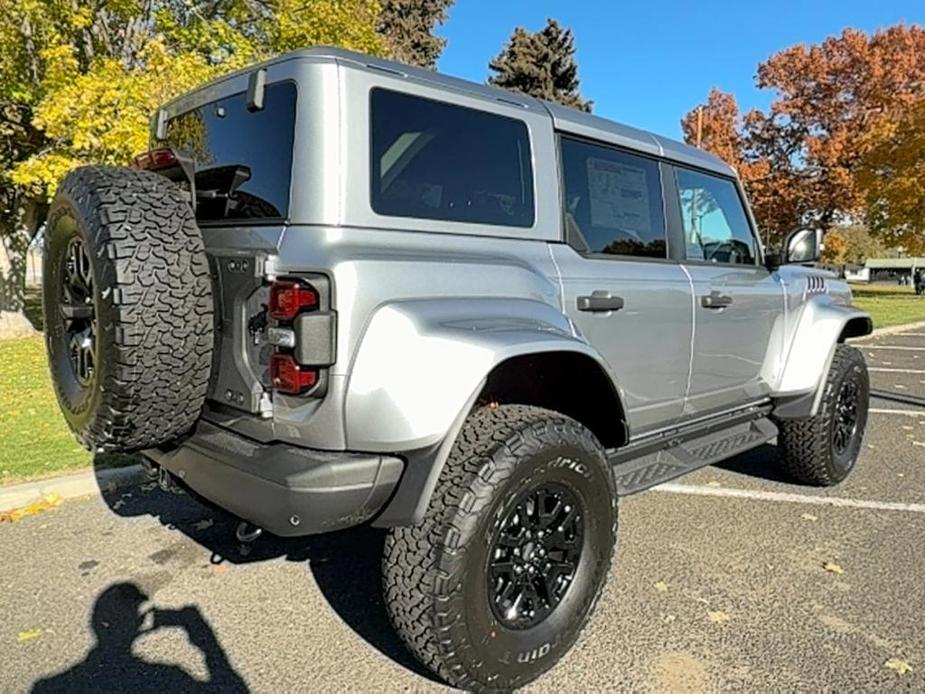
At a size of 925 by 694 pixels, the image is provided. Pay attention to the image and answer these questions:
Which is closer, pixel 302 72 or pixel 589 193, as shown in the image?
pixel 302 72

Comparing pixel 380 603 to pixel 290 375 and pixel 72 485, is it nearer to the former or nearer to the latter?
pixel 290 375

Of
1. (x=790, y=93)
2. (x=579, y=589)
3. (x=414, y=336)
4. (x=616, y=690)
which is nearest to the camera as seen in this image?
(x=414, y=336)

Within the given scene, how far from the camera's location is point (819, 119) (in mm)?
34125

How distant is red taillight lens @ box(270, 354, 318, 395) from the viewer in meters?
2.11

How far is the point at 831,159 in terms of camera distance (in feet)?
108

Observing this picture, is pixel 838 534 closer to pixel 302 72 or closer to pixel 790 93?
pixel 302 72

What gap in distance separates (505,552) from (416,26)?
106 ft

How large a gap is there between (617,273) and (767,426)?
1855 millimetres

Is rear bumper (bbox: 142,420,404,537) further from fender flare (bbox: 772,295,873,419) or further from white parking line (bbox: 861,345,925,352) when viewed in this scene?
white parking line (bbox: 861,345,925,352)

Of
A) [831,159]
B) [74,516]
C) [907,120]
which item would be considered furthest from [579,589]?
[831,159]

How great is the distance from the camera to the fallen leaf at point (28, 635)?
2719 mm

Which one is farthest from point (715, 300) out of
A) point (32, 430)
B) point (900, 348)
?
point (900, 348)

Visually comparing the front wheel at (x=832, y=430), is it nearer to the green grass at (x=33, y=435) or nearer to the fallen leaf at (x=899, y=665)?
the fallen leaf at (x=899, y=665)

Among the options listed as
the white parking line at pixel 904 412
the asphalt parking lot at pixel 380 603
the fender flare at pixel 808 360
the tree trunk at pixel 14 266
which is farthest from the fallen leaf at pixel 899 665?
the tree trunk at pixel 14 266
